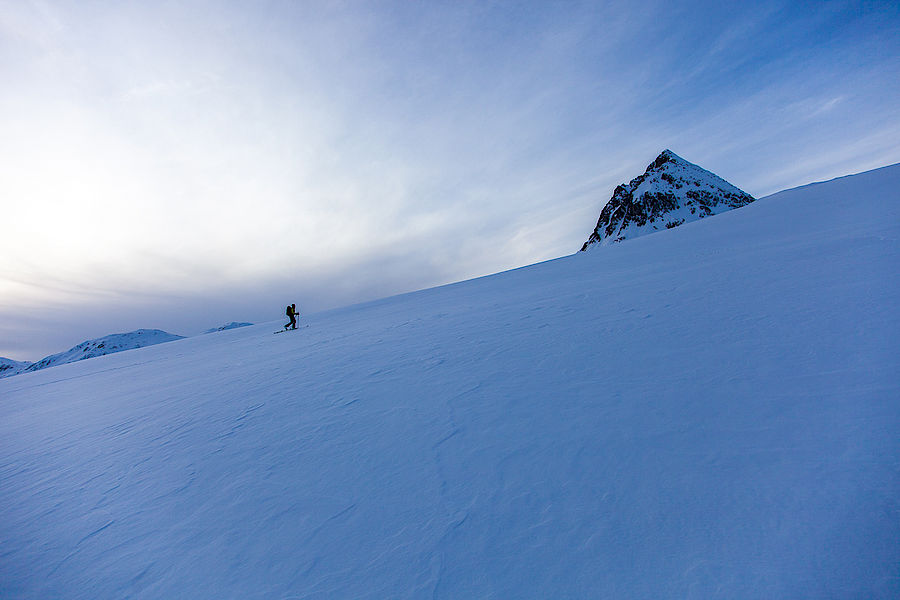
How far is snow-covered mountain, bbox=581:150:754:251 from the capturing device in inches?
5866

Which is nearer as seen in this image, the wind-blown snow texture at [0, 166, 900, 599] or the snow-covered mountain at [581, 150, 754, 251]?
the wind-blown snow texture at [0, 166, 900, 599]

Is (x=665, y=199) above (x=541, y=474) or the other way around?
above

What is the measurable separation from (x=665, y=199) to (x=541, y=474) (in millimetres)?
188402

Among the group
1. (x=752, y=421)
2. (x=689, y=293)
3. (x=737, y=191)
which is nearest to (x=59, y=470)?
(x=752, y=421)

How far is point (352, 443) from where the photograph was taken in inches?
153

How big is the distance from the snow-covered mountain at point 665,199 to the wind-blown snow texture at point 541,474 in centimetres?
16197

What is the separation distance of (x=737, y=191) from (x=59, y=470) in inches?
8901

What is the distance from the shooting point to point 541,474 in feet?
8.93

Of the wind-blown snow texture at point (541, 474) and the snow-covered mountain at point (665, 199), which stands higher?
the snow-covered mountain at point (665, 199)

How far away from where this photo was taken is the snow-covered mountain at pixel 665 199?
149 meters

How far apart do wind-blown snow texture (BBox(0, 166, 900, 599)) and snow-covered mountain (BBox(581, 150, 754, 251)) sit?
162 meters

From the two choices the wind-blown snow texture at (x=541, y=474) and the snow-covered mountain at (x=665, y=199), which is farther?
the snow-covered mountain at (x=665, y=199)

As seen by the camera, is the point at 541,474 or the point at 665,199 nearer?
the point at 541,474

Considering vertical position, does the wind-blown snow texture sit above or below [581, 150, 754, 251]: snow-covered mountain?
below
